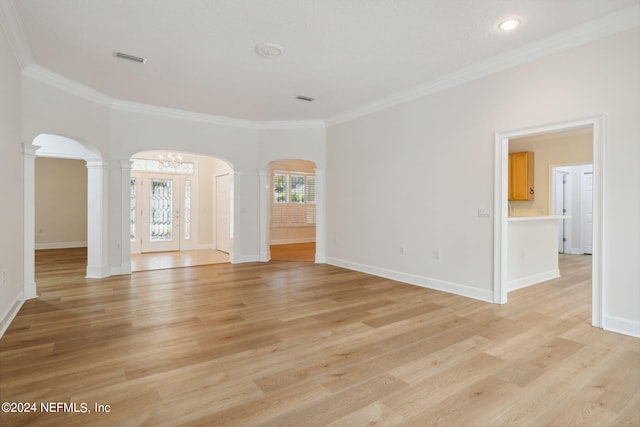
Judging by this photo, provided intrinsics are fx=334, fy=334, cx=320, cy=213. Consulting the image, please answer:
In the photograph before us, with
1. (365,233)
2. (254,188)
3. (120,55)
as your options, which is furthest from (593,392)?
(254,188)

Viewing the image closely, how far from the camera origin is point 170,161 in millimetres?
8664

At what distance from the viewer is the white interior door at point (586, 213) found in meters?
8.50

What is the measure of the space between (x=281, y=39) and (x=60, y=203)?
370 inches

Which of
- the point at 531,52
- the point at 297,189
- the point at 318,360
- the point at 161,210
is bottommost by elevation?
the point at 318,360

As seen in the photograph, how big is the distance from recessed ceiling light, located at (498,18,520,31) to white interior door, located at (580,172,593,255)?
7541 millimetres

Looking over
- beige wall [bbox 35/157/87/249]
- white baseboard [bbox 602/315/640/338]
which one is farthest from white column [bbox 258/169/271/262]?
beige wall [bbox 35/157/87/249]

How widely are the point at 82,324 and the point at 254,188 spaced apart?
424 cm

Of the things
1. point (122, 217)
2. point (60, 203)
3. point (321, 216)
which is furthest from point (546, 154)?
point (60, 203)

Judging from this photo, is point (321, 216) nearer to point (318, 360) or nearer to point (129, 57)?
point (129, 57)

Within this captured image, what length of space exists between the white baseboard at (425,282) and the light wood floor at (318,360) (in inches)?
7.1

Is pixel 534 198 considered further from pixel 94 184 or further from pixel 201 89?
pixel 94 184

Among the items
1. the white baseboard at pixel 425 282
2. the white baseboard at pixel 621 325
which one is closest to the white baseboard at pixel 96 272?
the white baseboard at pixel 425 282

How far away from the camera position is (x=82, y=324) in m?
3.31

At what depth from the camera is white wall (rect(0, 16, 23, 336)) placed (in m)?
3.19
